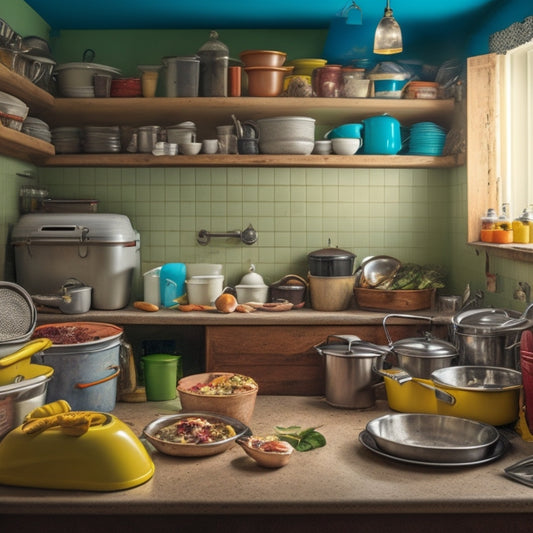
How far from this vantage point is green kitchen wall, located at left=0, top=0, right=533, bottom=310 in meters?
4.38

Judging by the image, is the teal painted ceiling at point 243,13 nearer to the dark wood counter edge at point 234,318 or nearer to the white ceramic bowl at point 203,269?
the white ceramic bowl at point 203,269

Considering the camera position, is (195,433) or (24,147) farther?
(24,147)

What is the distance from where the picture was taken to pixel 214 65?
4027 millimetres

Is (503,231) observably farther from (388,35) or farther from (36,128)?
(36,128)

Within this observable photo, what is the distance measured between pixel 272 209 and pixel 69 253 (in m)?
1.36

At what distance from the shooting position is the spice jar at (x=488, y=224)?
357cm

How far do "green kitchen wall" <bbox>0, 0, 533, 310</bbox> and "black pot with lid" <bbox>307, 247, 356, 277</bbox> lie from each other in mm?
421

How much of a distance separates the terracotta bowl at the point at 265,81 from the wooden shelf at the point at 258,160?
1.27 feet

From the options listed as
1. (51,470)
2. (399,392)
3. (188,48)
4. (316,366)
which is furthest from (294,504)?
(188,48)

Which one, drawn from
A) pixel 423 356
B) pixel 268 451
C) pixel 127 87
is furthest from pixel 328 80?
pixel 268 451

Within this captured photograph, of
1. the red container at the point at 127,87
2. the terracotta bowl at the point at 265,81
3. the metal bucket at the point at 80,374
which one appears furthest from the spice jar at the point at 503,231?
the red container at the point at 127,87

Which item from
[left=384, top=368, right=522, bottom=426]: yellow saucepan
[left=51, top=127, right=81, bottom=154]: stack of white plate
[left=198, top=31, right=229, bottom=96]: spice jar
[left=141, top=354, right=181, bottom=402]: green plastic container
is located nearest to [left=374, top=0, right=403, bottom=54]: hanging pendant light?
[left=198, top=31, right=229, bottom=96]: spice jar

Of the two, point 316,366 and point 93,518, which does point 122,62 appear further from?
point 93,518

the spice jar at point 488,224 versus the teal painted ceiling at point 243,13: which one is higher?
the teal painted ceiling at point 243,13
